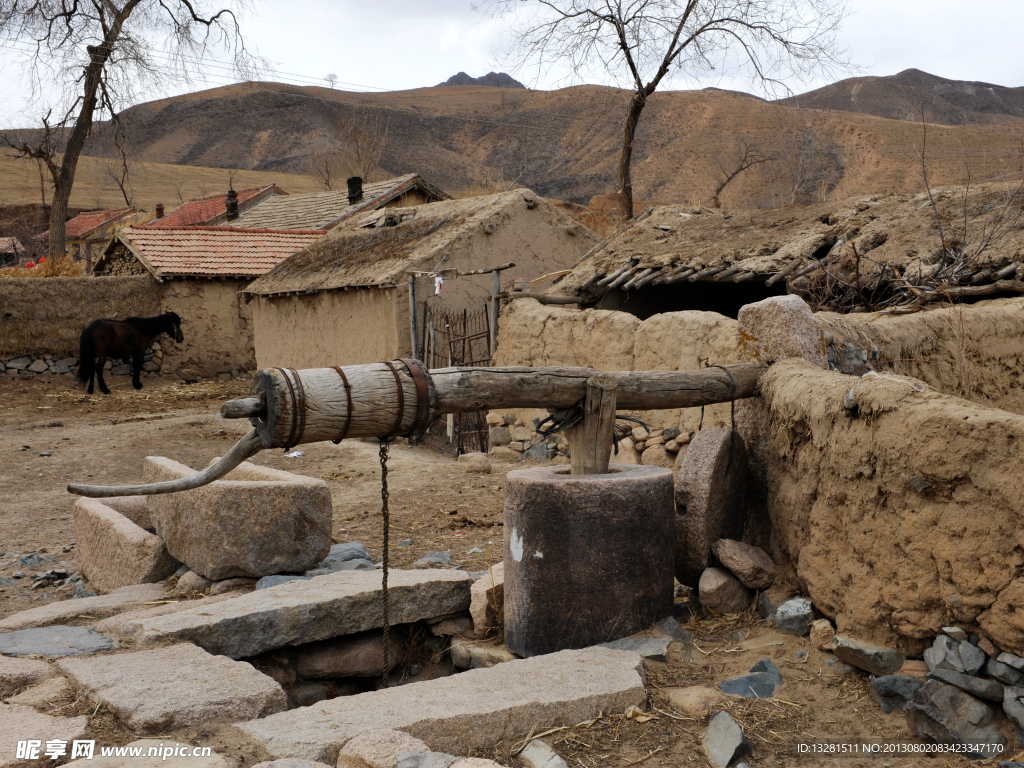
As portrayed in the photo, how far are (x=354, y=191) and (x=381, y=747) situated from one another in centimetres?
2100

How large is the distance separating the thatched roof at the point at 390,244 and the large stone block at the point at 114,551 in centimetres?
520

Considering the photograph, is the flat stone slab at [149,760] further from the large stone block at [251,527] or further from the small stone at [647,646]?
the large stone block at [251,527]

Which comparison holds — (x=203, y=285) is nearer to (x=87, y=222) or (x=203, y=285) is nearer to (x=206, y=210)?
(x=206, y=210)

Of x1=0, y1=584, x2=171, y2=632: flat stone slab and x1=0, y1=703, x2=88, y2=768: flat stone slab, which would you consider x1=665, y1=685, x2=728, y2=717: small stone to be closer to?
x1=0, y1=703, x2=88, y2=768: flat stone slab

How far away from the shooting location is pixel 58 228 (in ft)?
75.4

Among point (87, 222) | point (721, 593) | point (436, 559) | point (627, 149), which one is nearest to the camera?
point (721, 593)

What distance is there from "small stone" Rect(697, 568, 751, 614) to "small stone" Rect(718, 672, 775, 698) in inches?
26.5

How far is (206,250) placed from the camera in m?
17.6

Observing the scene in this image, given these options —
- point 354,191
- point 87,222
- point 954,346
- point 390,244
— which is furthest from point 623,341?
point 87,222

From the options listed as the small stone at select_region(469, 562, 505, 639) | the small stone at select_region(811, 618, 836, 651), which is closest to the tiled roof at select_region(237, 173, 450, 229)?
the small stone at select_region(469, 562, 505, 639)

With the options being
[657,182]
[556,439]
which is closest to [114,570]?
[556,439]

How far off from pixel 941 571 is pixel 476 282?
819 centimetres

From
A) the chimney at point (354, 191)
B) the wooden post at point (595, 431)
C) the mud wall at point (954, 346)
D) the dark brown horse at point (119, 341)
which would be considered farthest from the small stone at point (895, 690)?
the chimney at point (354, 191)

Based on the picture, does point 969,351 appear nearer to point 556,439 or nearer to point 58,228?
point 556,439
